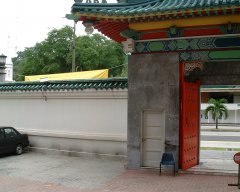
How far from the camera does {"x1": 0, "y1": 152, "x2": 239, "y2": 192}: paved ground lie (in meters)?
10.1

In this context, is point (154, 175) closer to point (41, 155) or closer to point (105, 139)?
point (105, 139)

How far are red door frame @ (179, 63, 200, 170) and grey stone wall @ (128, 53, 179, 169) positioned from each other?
170 millimetres

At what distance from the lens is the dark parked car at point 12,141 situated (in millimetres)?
15617

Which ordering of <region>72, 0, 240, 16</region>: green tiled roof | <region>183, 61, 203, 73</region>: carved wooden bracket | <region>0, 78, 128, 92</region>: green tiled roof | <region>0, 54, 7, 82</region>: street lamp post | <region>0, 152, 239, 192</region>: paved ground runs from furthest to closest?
1. <region>0, 54, 7, 82</region>: street lamp post
2. <region>0, 78, 128, 92</region>: green tiled roof
3. <region>183, 61, 203, 73</region>: carved wooden bracket
4. <region>0, 152, 239, 192</region>: paved ground
5. <region>72, 0, 240, 16</region>: green tiled roof

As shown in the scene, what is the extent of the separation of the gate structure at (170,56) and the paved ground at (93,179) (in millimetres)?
922

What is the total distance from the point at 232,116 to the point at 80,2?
3437 centimetres

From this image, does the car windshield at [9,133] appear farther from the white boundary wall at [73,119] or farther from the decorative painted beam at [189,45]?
the decorative painted beam at [189,45]

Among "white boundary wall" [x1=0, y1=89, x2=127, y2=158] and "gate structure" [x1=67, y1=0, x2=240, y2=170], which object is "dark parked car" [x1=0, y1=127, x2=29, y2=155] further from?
"gate structure" [x1=67, y1=0, x2=240, y2=170]

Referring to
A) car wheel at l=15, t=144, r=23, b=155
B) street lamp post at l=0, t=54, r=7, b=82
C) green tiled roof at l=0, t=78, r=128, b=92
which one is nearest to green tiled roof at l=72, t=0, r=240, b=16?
green tiled roof at l=0, t=78, r=128, b=92

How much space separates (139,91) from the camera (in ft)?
40.4

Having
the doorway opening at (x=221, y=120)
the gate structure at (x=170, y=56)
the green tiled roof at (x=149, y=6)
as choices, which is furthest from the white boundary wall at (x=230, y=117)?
the green tiled roof at (x=149, y=6)

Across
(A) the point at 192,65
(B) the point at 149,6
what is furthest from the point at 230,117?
(B) the point at 149,6

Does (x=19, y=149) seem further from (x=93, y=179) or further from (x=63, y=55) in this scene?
(x=63, y=55)

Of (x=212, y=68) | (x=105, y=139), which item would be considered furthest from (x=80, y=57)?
(x=212, y=68)
